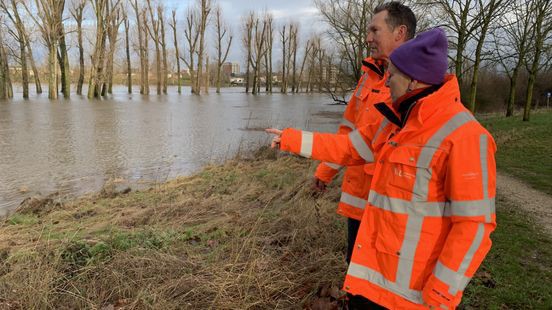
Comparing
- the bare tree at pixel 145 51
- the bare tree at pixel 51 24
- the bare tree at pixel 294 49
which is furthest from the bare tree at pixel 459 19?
the bare tree at pixel 294 49

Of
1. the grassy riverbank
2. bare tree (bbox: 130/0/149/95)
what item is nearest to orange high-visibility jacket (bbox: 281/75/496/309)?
the grassy riverbank

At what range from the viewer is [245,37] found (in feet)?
212

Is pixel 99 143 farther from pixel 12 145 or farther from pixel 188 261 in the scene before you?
pixel 188 261

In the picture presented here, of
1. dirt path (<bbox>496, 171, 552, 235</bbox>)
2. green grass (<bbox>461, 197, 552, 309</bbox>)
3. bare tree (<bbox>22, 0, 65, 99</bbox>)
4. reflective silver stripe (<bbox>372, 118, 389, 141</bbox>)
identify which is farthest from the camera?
bare tree (<bbox>22, 0, 65, 99</bbox>)

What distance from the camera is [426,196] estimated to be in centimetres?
180

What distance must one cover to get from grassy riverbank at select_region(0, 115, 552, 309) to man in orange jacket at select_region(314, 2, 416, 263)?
1.16 m

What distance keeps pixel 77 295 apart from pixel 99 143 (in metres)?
12.1

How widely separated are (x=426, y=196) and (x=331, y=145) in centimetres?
75

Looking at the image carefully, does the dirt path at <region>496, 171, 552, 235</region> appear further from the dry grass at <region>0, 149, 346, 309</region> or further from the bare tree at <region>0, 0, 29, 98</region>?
the bare tree at <region>0, 0, 29, 98</region>

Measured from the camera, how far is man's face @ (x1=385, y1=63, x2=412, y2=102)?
190 centimetres

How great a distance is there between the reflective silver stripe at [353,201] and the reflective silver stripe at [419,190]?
721 millimetres

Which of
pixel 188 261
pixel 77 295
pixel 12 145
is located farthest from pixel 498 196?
pixel 12 145

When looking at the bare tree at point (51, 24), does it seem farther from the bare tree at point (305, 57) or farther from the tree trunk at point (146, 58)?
the bare tree at point (305, 57)

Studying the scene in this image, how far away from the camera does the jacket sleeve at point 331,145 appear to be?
7.77 feet
